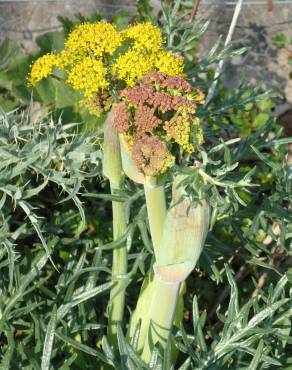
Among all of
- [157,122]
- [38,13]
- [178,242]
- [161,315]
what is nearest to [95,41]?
[157,122]

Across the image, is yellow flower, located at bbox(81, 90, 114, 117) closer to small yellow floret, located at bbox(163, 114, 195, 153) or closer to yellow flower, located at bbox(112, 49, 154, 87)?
yellow flower, located at bbox(112, 49, 154, 87)

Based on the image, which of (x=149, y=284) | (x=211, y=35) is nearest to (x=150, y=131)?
(x=149, y=284)

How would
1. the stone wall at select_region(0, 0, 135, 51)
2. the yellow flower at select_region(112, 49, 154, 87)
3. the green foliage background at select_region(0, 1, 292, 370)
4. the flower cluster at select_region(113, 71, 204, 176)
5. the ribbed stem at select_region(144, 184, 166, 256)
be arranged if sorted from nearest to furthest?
the flower cluster at select_region(113, 71, 204, 176), the ribbed stem at select_region(144, 184, 166, 256), the yellow flower at select_region(112, 49, 154, 87), the green foliage background at select_region(0, 1, 292, 370), the stone wall at select_region(0, 0, 135, 51)

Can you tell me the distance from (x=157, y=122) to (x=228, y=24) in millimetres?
2439

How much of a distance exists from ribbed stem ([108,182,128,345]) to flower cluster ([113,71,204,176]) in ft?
1.29

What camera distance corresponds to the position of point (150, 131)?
1.24 meters

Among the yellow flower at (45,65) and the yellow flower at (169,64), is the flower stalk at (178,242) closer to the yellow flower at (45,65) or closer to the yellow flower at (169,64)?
→ the yellow flower at (169,64)

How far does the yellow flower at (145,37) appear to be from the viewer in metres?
1.54

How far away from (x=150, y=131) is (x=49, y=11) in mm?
2415

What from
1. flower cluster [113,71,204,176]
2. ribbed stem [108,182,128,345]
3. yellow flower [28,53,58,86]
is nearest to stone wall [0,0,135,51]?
yellow flower [28,53,58,86]

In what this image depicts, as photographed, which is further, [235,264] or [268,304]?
[235,264]

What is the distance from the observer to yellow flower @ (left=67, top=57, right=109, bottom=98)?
1447 millimetres

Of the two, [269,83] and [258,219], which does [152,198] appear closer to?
[258,219]

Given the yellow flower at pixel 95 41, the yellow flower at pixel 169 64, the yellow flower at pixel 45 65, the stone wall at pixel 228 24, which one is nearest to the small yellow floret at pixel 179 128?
the yellow flower at pixel 169 64
